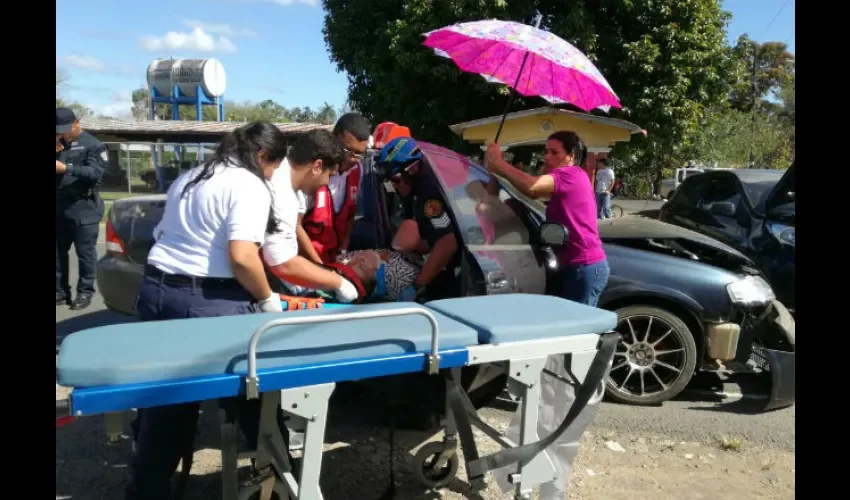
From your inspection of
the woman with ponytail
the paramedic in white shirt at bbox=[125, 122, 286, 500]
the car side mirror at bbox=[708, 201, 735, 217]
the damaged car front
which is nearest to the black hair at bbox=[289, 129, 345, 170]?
the paramedic in white shirt at bbox=[125, 122, 286, 500]

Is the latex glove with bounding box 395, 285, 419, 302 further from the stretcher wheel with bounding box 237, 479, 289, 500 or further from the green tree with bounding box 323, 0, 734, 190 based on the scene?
the green tree with bounding box 323, 0, 734, 190

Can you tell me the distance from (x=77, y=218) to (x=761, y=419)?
625cm

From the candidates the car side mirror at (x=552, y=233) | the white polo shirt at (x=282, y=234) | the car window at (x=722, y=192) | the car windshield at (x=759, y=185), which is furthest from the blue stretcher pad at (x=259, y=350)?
the car window at (x=722, y=192)

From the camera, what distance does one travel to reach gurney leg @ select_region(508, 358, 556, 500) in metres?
2.53

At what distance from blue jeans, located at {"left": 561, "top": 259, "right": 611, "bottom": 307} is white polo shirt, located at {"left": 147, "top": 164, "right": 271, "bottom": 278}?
81.0 inches

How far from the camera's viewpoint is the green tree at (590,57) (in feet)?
47.5

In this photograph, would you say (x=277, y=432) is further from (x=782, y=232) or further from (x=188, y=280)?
(x=782, y=232)

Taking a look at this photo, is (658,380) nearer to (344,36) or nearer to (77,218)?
(77,218)

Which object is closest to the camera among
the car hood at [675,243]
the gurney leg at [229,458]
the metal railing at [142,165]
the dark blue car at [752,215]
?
the gurney leg at [229,458]

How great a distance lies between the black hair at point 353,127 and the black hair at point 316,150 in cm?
103

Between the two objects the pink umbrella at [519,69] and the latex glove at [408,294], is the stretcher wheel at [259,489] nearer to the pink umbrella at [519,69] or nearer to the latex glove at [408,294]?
the latex glove at [408,294]

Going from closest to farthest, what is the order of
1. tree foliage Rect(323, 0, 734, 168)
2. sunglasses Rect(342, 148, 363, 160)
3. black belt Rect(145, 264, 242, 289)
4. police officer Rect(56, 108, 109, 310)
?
black belt Rect(145, 264, 242, 289), sunglasses Rect(342, 148, 363, 160), police officer Rect(56, 108, 109, 310), tree foliage Rect(323, 0, 734, 168)

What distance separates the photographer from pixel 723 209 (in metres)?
7.25
